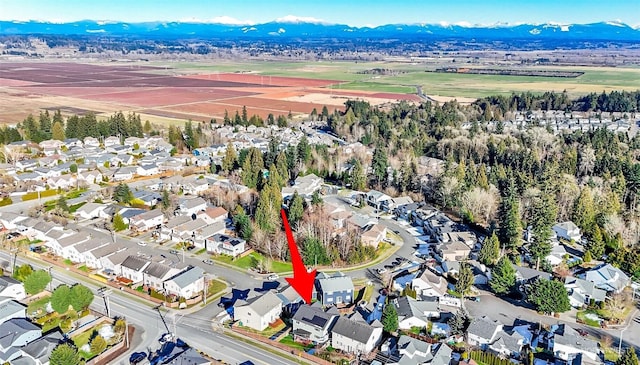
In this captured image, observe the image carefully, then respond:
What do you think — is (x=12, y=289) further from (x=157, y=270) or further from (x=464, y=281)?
(x=464, y=281)

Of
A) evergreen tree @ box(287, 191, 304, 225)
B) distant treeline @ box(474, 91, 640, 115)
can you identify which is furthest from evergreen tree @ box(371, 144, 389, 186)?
distant treeline @ box(474, 91, 640, 115)

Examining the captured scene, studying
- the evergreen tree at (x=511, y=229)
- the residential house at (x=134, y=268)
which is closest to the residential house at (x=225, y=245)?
the residential house at (x=134, y=268)

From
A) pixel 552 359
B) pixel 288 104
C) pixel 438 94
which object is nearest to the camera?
pixel 552 359

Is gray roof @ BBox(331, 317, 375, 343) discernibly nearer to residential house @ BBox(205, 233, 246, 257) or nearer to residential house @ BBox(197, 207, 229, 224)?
residential house @ BBox(205, 233, 246, 257)

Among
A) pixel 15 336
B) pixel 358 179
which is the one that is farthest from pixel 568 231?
pixel 15 336

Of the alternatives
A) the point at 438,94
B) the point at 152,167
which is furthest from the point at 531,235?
the point at 438,94

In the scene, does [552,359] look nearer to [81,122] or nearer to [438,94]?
[81,122]
